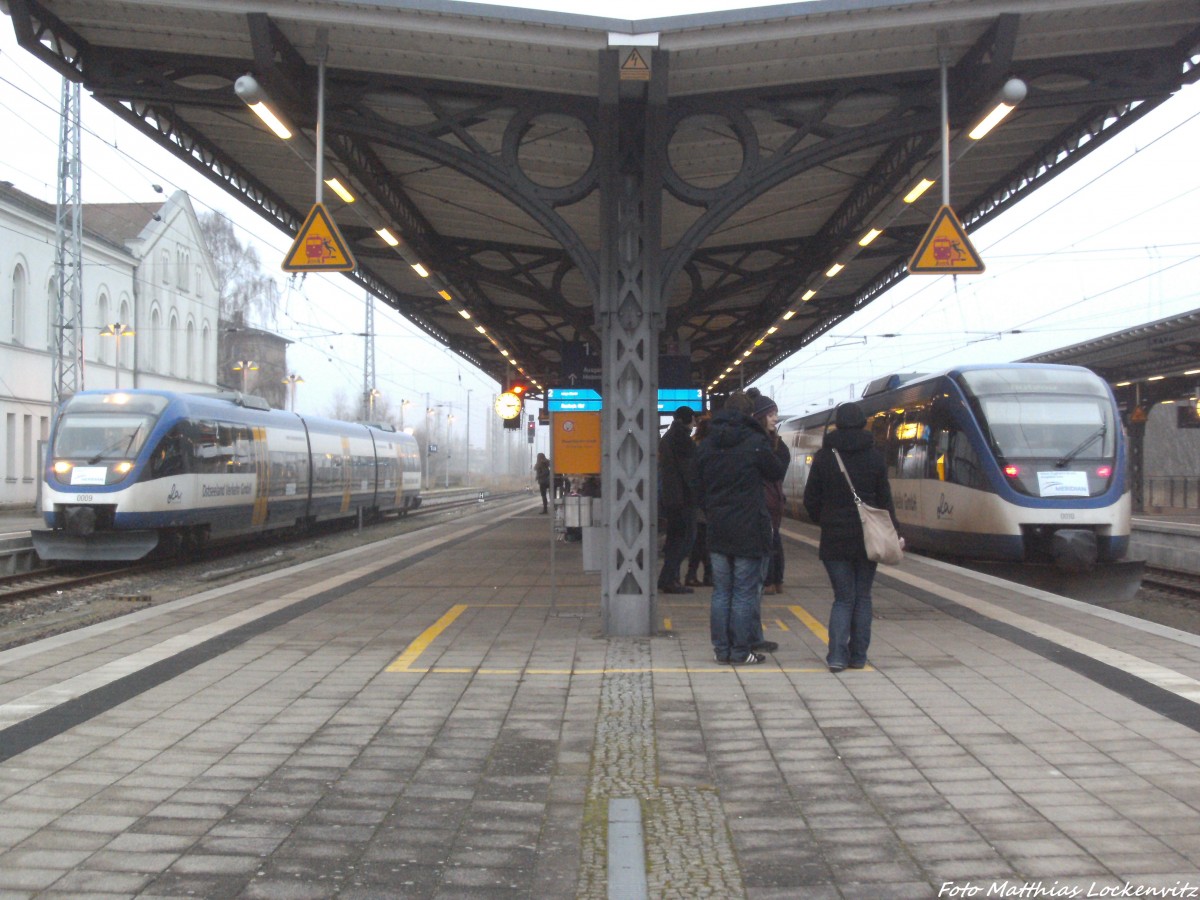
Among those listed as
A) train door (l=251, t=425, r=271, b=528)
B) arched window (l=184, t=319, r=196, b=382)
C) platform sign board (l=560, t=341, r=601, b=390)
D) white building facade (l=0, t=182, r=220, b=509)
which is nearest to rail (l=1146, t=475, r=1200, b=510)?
platform sign board (l=560, t=341, r=601, b=390)

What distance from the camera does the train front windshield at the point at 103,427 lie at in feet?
60.5

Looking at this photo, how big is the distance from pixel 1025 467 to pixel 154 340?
4678 centimetres

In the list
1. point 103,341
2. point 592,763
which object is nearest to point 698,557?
point 592,763

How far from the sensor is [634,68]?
8.18 meters

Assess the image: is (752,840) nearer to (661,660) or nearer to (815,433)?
(661,660)

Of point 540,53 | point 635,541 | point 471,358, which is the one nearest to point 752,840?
point 635,541

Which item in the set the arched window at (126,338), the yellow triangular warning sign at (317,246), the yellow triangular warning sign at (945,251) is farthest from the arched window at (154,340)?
the yellow triangular warning sign at (945,251)

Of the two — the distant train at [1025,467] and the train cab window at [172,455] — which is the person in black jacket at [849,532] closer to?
the distant train at [1025,467]

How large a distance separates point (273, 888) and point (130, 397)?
16.5 m

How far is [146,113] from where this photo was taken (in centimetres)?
1021

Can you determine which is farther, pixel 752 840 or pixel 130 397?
pixel 130 397

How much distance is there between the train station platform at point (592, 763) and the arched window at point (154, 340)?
4612 cm

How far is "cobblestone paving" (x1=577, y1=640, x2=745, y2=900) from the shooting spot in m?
4.08

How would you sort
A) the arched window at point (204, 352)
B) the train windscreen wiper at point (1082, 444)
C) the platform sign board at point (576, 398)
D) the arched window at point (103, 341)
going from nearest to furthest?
the train windscreen wiper at point (1082, 444), the platform sign board at point (576, 398), the arched window at point (103, 341), the arched window at point (204, 352)
